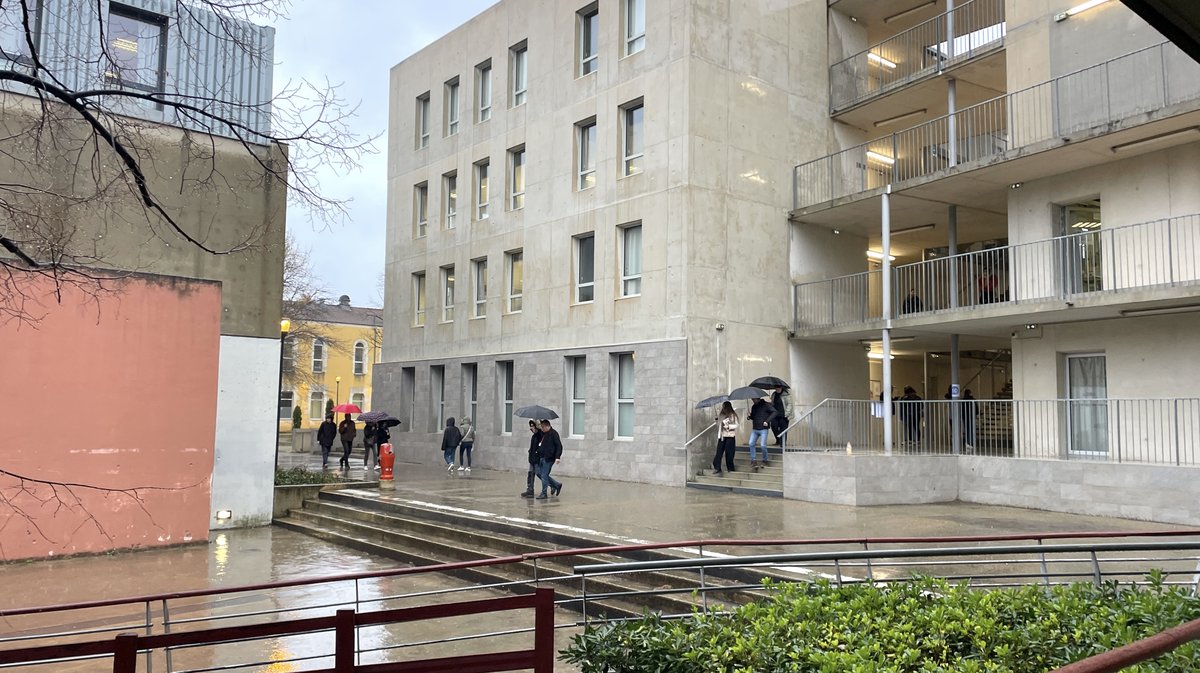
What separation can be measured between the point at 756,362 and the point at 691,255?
3.21 m

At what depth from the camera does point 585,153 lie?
24.5 m

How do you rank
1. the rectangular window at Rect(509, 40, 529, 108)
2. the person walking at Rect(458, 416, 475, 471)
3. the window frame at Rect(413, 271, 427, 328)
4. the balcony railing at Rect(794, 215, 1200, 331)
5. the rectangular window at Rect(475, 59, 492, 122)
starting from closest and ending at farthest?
1. the balcony railing at Rect(794, 215, 1200, 331)
2. the person walking at Rect(458, 416, 475, 471)
3. the rectangular window at Rect(509, 40, 529, 108)
4. the rectangular window at Rect(475, 59, 492, 122)
5. the window frame at Rect(413, 271, 427, 328)

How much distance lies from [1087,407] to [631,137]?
12.5 m

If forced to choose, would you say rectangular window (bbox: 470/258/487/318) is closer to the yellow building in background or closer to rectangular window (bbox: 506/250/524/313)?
rectangular window (bbox: 506/250/524/313)

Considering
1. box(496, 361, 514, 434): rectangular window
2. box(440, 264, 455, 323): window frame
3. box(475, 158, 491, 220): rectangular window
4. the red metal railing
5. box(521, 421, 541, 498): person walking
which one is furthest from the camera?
box(440, 264, 455, 323): window frame

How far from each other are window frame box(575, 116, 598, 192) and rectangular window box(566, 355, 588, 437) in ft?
15.8

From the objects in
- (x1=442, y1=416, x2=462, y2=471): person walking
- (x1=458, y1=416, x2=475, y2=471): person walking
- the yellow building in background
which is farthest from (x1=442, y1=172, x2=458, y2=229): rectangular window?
the yellow building in background

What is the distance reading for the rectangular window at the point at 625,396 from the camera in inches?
877

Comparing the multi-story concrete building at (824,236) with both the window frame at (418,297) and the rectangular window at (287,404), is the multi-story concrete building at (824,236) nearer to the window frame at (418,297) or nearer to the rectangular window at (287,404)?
the window frame at (418,297)

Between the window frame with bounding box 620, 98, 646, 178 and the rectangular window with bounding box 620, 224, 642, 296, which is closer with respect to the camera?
the rectangular window with bounding box 620, 224, 642, 296

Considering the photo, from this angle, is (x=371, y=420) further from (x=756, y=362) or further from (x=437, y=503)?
(x=756, y=362)

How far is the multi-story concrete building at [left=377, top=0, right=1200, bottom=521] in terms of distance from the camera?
52.5 feet

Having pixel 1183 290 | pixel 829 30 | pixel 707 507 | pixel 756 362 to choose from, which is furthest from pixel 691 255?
pixel 1183 290

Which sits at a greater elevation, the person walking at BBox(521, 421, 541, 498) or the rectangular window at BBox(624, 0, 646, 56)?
the rectangular window at BBox(624, 0, 646, 56)
